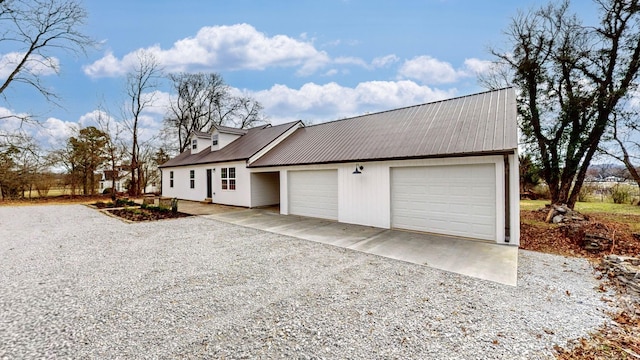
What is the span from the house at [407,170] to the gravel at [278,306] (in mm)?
1572

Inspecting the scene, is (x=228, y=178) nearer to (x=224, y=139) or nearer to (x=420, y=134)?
(x=224, y=139)

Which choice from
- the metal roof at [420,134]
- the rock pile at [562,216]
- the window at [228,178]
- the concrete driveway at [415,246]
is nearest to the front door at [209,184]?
the window at [228,178]

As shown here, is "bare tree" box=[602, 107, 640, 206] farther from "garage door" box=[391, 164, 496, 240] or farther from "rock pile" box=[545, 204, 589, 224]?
"garage door" box=[391, 164, 496, 240]

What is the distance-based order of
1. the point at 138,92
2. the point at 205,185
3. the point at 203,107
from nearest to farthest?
1. the point at 205,185
2. the point at 138,92
3. the point at 203,107

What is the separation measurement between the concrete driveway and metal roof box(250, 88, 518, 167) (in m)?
2.18

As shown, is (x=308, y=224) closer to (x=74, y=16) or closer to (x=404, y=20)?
(x=404, y=20)

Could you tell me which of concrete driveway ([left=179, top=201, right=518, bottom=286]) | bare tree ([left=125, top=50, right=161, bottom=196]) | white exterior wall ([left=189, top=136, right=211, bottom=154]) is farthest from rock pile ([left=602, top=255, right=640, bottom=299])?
bare tree ([left=125, top=50, right=161, bottom=196])

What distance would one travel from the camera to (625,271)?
430 cm

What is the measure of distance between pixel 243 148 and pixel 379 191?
904 cm

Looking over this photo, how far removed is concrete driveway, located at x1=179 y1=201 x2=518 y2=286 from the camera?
192 inches

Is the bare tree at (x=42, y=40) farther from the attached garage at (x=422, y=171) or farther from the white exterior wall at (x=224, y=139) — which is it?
the attached garage at (x=422, y=171)

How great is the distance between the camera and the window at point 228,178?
13.8 meters

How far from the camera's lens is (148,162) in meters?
26.5

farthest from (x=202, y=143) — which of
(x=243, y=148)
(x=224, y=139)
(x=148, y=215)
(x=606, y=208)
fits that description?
(x=606, y=208)
